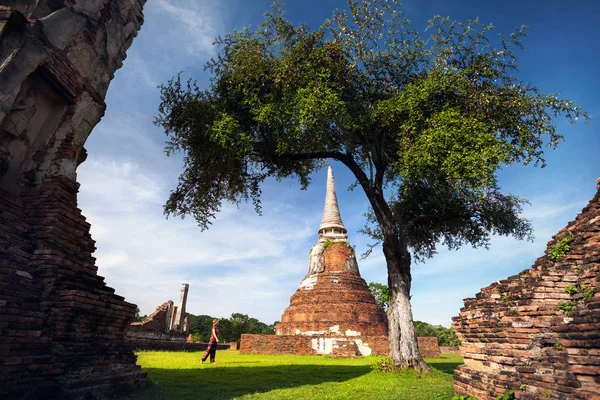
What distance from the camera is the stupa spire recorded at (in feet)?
90.9

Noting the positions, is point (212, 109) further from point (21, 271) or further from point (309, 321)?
point (309, 321)

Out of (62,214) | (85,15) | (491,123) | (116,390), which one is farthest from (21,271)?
(491,123)

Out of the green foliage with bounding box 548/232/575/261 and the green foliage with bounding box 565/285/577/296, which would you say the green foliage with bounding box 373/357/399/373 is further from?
the green foliage with bounding box 565/285/577/296

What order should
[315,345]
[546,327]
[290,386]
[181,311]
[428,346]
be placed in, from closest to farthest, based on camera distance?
1. [546,327]
2. [290,386]
3. [315,345]
4. [428,346]
5. [181,311]

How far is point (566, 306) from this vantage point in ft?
15.1

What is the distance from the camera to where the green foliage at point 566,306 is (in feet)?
15.0

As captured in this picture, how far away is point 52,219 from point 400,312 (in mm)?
8608

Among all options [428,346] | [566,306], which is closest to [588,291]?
[566,306]

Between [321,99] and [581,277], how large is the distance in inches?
278

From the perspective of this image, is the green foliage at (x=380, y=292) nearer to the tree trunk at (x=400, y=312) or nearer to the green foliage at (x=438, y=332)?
the tree trunk at (x=400, y=312)

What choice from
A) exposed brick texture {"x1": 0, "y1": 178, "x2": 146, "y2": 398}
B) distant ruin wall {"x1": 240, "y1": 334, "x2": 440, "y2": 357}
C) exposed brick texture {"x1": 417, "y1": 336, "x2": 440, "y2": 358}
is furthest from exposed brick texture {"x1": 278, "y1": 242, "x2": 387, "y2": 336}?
exposed brick texture {"x1": 0, "y1": 178, "x2": 146, "y2": 398}

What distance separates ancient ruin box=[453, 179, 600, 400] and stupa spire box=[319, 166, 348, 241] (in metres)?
21.6

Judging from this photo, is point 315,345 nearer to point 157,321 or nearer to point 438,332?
point 157,321

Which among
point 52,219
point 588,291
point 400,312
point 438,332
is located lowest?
point 588,291
